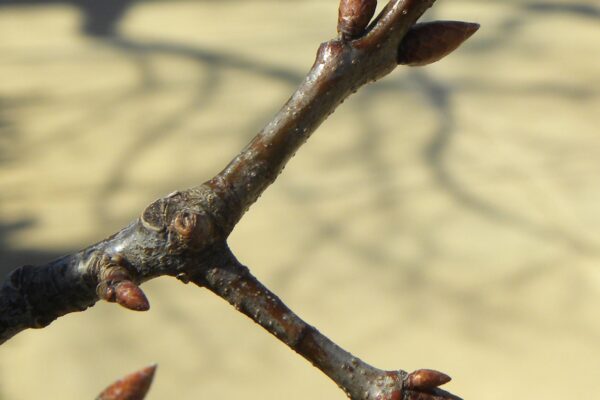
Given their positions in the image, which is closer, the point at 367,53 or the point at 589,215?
the point at 367,53

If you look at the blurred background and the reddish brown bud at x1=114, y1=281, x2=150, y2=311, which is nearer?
the reddish brown bud at x1=114, y1=281, x2=150, y2=311

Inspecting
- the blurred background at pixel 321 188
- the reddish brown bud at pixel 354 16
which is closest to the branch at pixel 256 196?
the reddish brown bud at pixel 354 16

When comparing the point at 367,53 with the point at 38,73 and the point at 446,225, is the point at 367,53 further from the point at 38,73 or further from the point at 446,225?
the point at 38,73

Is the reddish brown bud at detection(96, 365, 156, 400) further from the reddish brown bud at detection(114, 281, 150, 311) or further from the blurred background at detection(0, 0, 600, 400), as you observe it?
the blurred background at detection(0, 0, 600, 400)

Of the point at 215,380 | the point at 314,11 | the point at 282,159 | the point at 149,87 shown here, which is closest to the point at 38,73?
the point at 149,87

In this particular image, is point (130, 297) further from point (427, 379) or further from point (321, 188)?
point (321, 188)

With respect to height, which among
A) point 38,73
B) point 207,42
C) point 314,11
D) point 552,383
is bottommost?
point 552,383

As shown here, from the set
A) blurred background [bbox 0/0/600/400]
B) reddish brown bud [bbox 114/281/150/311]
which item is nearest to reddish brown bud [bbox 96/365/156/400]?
reddish brown bud [bbox 114/281/150/311]
